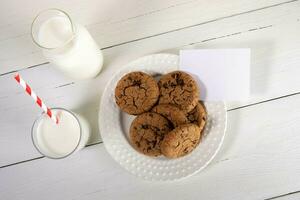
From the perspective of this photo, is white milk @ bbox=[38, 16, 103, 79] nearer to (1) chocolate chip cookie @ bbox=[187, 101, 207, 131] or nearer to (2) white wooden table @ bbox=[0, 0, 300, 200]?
(2) white wooden table @ bbox=[0, 0, 300, 200]

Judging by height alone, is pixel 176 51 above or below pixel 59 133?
above

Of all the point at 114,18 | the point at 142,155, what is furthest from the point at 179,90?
the point at 114,18

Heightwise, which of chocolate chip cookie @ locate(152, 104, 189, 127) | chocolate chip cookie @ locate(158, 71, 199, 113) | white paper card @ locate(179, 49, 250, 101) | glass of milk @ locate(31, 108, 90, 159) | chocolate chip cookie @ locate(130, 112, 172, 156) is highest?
white paper card @ locate(179, 49, 250, 101)

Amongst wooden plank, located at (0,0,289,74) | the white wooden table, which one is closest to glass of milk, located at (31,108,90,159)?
the white wooden table

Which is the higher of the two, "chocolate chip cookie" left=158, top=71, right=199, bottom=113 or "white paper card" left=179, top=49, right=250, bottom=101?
"white paper card" left=179, top=49, right=250, bottom=101

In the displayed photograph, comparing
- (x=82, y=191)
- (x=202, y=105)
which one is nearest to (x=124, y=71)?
(x=202, y=105)

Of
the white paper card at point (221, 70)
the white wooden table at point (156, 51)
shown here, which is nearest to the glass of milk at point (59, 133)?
the white wooden table at point (156, 51)

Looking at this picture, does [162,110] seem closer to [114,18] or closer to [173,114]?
[173,114]
